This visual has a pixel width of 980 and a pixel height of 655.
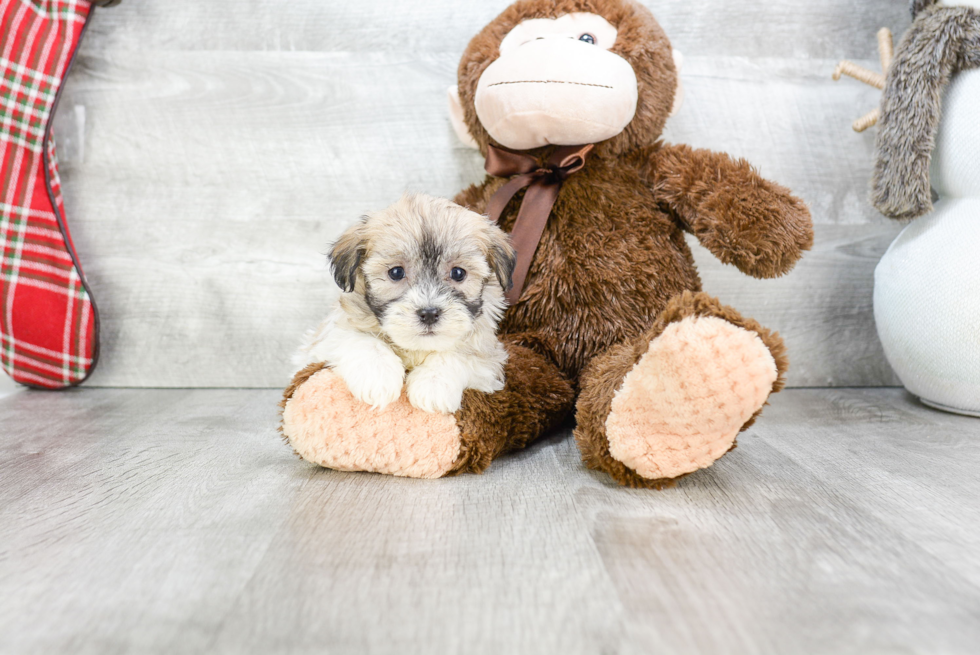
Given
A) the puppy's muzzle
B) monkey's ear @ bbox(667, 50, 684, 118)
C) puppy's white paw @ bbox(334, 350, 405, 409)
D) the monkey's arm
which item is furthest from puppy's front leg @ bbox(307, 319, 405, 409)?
monkey's ear @ bbox(667, 50, 684, 118)

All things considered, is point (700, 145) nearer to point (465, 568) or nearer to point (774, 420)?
point (774, 420)

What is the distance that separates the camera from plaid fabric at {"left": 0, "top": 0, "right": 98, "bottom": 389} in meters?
1.78

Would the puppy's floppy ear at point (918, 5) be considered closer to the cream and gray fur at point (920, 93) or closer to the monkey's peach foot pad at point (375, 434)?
the cream and gray fur at point (920, 93)

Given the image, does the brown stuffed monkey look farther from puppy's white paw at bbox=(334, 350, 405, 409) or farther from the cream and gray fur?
the cream and gray fur

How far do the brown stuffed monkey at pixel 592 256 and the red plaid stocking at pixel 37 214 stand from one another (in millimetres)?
991

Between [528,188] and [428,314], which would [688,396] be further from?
[528,188]

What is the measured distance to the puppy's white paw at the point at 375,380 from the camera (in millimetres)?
1191

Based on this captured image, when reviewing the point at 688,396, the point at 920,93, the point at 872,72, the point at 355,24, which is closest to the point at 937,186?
the point at 920,93

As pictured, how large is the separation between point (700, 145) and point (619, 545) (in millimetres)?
1305

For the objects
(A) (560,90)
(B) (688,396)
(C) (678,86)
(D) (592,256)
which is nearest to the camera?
(B) (688,396)

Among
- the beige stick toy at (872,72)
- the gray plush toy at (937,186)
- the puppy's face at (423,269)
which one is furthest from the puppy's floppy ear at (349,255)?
the beige stick toy at (872,72)

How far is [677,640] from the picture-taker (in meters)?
0.74

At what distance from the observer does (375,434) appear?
3.97ft

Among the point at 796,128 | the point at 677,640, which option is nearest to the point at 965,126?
the point at 796,128
